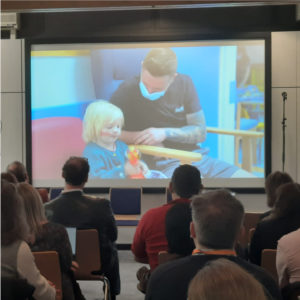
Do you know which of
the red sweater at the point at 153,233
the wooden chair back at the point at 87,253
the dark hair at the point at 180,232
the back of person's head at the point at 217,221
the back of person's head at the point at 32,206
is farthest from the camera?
the wooden chair back at the point at 87,253

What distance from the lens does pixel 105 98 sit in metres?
6.79

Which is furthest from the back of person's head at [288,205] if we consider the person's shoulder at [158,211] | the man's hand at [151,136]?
the man's hand at [151,136]

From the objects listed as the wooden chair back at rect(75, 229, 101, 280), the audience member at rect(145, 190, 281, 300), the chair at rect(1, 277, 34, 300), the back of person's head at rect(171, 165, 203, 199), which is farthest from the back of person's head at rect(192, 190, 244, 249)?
the wooden chair back at rect(75, 229, 101, 280)

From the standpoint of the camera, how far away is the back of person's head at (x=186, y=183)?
3.22 m

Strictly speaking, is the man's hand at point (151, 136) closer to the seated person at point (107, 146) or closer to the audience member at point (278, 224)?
the seated person at point (107, 146)

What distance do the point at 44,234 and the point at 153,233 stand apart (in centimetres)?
79

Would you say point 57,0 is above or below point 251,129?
above

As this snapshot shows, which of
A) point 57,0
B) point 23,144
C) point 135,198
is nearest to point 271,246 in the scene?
point 57,0

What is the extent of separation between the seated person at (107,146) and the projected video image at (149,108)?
14 millimetres

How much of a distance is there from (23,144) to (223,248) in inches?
217

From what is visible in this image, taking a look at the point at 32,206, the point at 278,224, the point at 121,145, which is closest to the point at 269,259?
the point at 278,224

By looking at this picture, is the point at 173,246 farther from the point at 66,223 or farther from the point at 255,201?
the point at 255,201

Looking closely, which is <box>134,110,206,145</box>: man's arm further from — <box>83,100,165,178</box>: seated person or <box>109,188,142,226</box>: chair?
<box>109,188,142,226</box>: chair

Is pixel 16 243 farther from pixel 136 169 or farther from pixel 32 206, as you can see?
pixel 136 169
